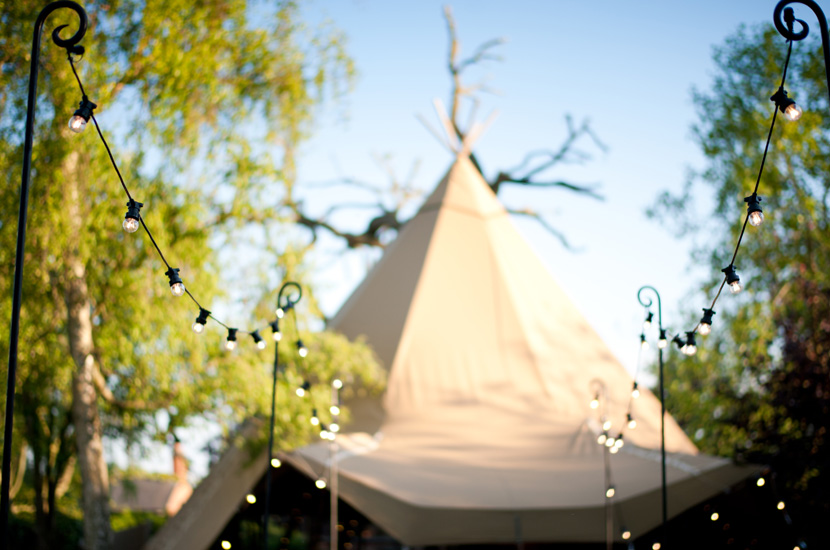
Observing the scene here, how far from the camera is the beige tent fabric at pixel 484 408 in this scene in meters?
5.16

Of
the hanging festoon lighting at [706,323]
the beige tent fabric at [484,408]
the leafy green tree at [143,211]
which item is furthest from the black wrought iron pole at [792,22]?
the leafy green tree at [143,211]

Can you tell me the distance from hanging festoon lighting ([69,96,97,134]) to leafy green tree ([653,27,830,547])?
5.64 metres

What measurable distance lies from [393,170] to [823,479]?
764cm

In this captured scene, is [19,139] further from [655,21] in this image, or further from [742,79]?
[742,79]

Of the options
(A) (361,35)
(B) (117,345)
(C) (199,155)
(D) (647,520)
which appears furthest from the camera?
(A) (361,35)

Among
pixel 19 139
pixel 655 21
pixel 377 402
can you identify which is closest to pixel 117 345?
pixel 19 139

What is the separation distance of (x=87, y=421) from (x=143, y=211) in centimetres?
187

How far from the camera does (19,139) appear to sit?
234 inches

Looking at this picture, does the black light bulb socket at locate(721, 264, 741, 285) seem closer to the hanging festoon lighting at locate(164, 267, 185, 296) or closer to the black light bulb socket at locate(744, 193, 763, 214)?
the black light bulb socket at locate(744, 193, 763, 214)

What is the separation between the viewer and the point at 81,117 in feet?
7.83

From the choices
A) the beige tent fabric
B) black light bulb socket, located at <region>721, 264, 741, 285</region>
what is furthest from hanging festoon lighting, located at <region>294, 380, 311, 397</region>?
black light bulb socket, located at <region>721, 264, 741, 285</region>

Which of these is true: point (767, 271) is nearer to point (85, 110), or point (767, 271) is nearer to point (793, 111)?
point (793, 111)

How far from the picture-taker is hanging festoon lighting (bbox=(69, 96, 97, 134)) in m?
2.34

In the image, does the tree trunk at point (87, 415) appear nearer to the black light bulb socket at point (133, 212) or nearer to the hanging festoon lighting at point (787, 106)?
the black light bulb socket at point (133, 212)
